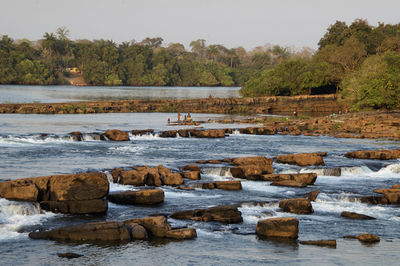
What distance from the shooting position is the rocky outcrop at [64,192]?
904 inches

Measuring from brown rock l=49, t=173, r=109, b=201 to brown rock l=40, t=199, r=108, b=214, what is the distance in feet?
1.08

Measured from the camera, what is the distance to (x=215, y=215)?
73.9ft

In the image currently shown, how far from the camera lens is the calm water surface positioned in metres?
18.7

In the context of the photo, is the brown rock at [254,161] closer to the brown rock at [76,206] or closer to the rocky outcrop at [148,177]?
the rocky outcrop at [148,177]

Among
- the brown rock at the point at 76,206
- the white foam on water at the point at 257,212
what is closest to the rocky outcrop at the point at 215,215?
the white foam on water at the point at 257,212

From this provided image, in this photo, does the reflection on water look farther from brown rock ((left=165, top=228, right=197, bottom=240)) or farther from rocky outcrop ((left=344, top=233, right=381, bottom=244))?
rocky outcrop ((left=344, top=233, right=381, bottom=244))

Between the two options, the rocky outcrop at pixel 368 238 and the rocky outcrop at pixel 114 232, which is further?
the rocky outcrop at pixel 368 238

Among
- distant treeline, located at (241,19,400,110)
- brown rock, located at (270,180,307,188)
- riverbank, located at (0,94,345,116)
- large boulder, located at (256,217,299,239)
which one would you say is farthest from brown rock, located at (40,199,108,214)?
distant treeline, located at (241,19,400,110)

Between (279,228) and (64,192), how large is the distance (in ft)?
29.4

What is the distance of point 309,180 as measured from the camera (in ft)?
96.3

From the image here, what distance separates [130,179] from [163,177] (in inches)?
67.1

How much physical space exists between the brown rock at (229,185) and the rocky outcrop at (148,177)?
1965 mm

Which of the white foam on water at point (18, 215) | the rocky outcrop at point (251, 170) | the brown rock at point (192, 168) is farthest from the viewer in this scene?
the brown rock at point (192, 168)

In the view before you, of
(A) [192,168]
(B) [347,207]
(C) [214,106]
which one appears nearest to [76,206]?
(A) [192,168]
